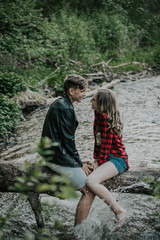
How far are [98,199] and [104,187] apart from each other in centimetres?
115

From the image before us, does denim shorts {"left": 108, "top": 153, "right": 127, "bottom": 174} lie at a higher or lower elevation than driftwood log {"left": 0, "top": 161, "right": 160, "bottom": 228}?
higher

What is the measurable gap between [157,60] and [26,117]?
16600mm

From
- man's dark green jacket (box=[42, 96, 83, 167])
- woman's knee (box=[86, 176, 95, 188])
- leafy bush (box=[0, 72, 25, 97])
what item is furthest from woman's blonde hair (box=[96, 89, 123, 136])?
leafy bush (box=[0, 72, 25, 97])

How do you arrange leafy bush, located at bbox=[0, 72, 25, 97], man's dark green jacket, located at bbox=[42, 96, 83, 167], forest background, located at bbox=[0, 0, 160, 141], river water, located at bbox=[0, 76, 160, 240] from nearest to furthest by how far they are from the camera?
man's dark green jacket, located at bbox=[42, 96, 83, 167], river water, located at bbox=[0, 76, 160, 240], leafy bush, located at bbox=[0, 72, 25, 97], forest background, located at bbox=[0, 0, 160, 141]

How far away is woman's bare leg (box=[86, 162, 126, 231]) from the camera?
3141mm

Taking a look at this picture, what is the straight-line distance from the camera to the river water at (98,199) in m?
3.40

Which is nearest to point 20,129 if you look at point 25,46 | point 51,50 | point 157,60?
point 25,46

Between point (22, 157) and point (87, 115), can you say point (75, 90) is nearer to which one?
point (22, 157)

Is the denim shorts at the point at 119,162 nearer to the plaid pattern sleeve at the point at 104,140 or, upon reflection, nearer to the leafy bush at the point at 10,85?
the plaid pattern sleeve at the point at 104,140

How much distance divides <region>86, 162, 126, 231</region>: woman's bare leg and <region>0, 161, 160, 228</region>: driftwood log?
18cm

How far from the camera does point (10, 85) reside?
9.72m

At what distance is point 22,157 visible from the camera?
6.27 metres

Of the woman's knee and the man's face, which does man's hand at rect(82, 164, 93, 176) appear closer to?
the woman's knee

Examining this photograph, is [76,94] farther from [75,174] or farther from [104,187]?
[104,187]
